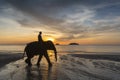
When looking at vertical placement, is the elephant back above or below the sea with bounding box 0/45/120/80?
above

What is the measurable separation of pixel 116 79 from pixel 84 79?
1.84 metres

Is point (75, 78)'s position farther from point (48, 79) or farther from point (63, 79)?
point (48, 79)

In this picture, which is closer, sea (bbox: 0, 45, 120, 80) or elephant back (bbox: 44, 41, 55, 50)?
sea (bbox: 0, 45, 120, 80)

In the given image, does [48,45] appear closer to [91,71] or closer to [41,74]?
[91,71]

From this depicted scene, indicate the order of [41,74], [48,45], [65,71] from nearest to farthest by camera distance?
1. [41,74]
2. [65,71]
3. [48,45]

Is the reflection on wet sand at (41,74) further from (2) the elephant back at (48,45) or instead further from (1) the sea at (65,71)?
(2) the elephant back at (48,45)

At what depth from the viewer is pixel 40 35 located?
66.8 ft

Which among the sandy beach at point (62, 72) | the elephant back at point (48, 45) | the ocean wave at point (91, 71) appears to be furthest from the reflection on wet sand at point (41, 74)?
the elephant back at point (48, 45)

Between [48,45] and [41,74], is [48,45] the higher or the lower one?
the higher one

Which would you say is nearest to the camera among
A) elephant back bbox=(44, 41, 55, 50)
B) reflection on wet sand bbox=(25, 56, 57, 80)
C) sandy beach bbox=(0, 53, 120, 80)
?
reflection on wet sand bbox=(25, 56, 57, 80)

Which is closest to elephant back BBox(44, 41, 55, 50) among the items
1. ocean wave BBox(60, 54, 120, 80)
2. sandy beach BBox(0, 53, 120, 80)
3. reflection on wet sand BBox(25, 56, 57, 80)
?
sandy beach BBox(0, 53, 120, 80)

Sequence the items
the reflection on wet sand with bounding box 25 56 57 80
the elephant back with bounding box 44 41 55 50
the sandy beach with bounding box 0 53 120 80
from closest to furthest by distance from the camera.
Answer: the reflection on wet sand with bounding box 25 56 57 80
the sandy beach with bounding box 0 53 120 80
the elephant back with bounding box 44 41 55 50

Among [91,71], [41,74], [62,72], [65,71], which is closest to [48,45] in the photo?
[65,71]

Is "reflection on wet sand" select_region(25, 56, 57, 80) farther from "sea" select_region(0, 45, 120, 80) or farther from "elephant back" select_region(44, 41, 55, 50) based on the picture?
"elephant back" select_region(44, 41, 55, 50)
